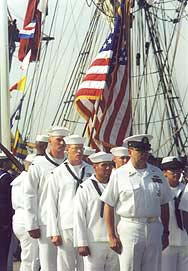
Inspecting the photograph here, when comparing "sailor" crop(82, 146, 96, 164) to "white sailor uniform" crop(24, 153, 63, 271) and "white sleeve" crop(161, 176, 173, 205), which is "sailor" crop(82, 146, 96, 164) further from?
"white sleeve" crop(161, 176, 173, 205)

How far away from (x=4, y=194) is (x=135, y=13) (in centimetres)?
321

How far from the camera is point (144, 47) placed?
347 inches

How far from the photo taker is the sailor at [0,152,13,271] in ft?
20.8

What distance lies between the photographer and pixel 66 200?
17.2 ft

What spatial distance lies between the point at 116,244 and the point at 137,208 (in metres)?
0.31

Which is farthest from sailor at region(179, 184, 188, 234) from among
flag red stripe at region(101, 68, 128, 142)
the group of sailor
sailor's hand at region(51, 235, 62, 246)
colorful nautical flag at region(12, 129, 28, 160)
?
colorful nautical flag at region(12, 129, 28, 160)

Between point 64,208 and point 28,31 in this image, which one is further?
point 28,31

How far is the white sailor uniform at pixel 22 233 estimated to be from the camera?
6.21 metres

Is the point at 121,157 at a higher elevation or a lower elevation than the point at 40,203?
higher

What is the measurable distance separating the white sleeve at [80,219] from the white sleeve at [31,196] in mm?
680

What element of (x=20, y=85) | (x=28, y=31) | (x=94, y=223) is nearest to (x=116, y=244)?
(x=94, y=223)

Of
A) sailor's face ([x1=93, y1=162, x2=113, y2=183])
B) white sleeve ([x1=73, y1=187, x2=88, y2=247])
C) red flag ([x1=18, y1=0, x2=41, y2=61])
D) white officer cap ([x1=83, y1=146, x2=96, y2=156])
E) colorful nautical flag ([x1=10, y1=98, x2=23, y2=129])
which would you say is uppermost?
red flag ([x1=18, y1=0, x2=41, y2=61])

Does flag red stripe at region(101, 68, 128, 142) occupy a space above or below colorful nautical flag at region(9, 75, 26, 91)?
below

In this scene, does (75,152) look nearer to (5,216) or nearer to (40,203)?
(40,203)
